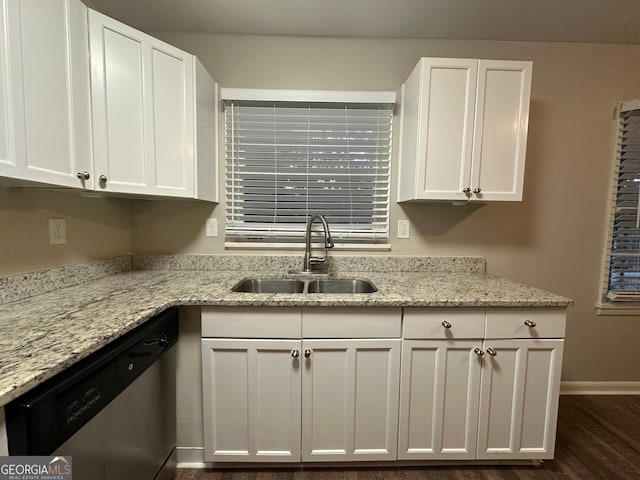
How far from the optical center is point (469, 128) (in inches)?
60.1

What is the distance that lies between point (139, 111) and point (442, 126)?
5.02 ft

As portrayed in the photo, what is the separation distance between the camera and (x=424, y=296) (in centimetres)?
133

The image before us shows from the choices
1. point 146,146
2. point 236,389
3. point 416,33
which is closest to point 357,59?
point 416,33

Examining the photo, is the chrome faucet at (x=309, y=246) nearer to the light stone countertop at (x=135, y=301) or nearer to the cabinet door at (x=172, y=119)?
the light stone countertop at (x=135, y=301)

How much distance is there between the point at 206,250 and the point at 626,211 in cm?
287

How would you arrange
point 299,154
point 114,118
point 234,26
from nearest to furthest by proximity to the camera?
point 114,118
point 234,26
point 299,154

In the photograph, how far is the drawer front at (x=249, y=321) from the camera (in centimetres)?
128

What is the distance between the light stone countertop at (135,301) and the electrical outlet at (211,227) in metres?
0.26

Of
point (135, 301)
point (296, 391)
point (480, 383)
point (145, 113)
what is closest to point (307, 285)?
point (296, 391)

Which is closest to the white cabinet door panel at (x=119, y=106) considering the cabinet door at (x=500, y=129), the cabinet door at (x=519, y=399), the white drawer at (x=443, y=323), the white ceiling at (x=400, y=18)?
the white ceiling at (x=400, y=18)

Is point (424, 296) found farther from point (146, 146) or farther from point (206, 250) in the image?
point (146, 146)

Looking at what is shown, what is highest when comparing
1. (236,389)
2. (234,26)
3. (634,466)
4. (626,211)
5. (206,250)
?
(234,26)

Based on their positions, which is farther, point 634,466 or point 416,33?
point 416,33

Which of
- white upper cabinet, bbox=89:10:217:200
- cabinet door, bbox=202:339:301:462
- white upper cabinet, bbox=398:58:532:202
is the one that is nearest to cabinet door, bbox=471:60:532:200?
white upper cabinet, bbox=398:58:532:202
